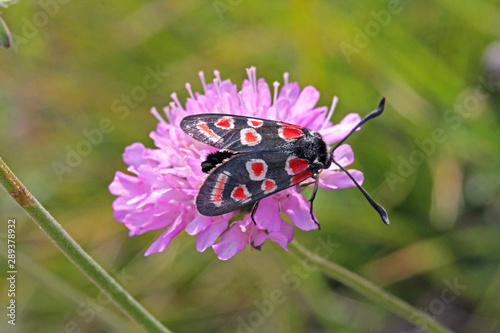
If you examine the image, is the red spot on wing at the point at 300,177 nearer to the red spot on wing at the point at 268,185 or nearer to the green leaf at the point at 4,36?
the red spot on wing at the point at 268,185

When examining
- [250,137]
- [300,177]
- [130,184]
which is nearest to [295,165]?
[300,177]

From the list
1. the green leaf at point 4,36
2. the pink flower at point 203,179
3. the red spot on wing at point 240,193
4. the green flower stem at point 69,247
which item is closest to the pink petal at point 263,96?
the pink flower at point 203,179

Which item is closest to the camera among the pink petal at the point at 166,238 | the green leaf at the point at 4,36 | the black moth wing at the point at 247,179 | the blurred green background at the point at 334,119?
the green leaf at the point at 4,36

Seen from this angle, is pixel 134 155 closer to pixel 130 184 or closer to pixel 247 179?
pixel 130 184

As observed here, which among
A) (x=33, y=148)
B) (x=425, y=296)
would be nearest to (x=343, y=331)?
(x=425, y=296)

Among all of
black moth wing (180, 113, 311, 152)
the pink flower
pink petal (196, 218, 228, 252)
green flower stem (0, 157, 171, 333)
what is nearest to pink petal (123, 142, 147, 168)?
the pink flower

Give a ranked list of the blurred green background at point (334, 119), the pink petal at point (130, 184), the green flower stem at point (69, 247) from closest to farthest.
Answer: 1. the green flower stem at point (69, 247)
2. the pink petal at point (130, 184)
3. the blurred green background at point (334, 119)
